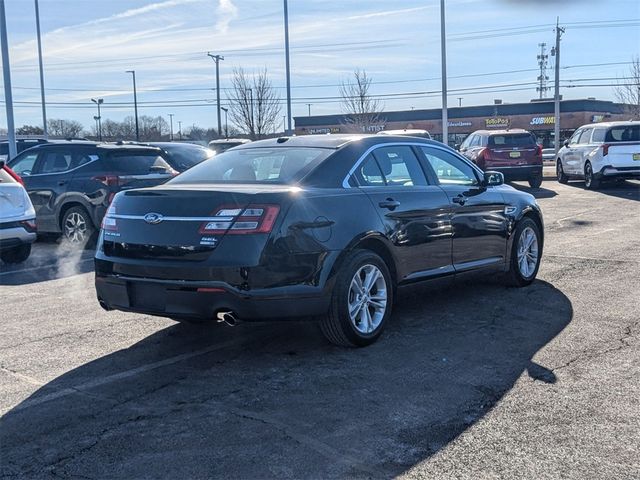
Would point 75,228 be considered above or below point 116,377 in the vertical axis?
above

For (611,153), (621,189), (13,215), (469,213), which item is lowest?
(621,189)

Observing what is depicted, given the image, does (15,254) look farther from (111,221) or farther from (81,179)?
(111,221)

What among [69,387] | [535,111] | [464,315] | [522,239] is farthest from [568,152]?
[535,111]

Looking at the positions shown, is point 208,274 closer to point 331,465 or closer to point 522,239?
point 331,465

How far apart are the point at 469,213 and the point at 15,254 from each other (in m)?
6.13

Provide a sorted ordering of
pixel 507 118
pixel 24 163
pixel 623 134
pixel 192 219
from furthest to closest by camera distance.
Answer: pixel 507 118
pixel 623 134
pixel 24 163
pixel 192 219

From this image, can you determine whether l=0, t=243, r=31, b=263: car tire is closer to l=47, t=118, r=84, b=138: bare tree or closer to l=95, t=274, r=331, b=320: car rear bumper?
l=95, t=274, r=331, b=320: car rear bumper

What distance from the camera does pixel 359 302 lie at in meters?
5.25

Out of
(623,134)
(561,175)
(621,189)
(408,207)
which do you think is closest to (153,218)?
(408,207)

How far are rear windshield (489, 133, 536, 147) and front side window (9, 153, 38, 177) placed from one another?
41.6 ft

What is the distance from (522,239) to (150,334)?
3.86 metres

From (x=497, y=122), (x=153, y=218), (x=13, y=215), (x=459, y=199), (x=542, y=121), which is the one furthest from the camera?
(x=497, y=122)

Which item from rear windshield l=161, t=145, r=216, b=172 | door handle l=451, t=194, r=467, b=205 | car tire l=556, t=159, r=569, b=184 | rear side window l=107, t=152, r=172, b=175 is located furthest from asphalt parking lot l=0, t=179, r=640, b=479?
car tire l=556, t=159, r=569, b=184

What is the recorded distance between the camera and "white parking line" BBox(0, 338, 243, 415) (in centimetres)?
429
